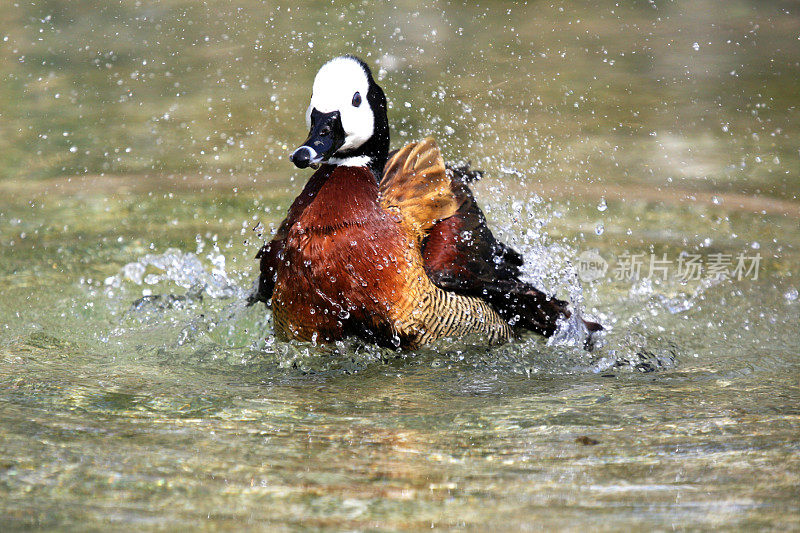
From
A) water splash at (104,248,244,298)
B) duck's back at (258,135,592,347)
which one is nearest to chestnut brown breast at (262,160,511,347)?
duck's back at (258,135,592,347)

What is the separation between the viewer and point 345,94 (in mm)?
3916

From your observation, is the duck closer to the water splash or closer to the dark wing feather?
the dark wing feather

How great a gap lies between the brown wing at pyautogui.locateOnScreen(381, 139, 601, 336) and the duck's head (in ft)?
0.89

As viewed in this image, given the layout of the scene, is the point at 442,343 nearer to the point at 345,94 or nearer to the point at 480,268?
the point at 480,268

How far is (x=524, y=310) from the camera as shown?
4.51m

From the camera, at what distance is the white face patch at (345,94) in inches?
154

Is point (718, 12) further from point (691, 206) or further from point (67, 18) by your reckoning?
point (67, 18)

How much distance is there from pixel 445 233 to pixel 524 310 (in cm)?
61

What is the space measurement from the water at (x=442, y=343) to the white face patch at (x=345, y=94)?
0.92 m

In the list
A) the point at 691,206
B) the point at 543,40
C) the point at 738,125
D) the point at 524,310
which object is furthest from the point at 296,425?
the point at 543,40

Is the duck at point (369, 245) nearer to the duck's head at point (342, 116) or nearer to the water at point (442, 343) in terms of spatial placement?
the duck's head at point (342, 116)

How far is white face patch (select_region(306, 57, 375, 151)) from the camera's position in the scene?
3904mm

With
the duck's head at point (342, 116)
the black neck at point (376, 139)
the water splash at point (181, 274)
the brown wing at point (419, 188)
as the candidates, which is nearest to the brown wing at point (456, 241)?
the brown wing at point (419, 188)

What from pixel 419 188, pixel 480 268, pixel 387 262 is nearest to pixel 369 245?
pixel 387 262
